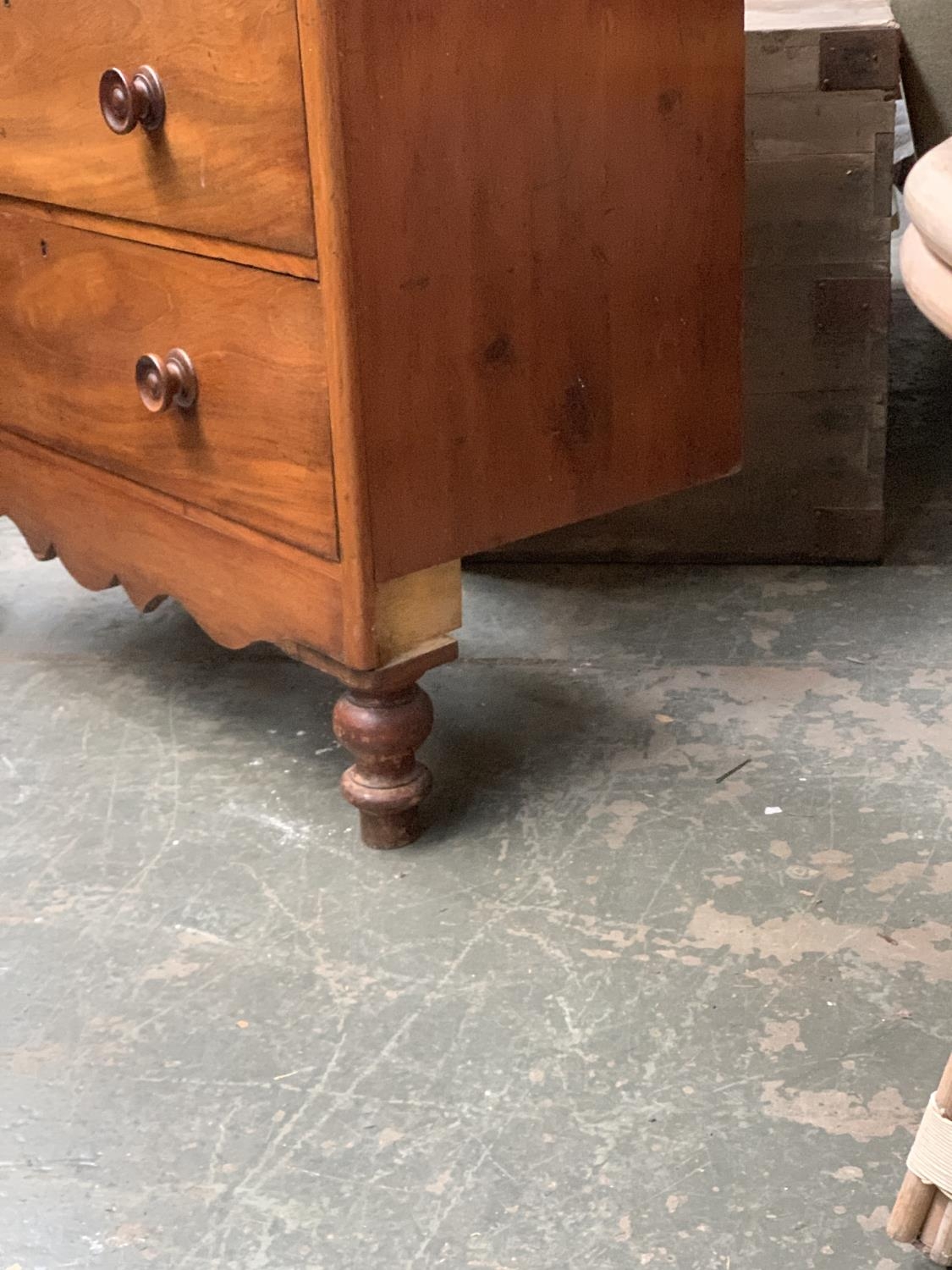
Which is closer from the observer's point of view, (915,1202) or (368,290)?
(915,1202)

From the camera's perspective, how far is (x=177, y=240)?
1.17m

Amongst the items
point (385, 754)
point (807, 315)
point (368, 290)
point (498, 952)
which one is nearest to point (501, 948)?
point (498, 952)

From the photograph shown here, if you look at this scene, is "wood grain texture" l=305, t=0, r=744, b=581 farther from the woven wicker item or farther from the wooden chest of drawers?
the woven wicker item

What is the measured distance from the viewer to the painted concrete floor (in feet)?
2.95

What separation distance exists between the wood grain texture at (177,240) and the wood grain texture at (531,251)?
6cm

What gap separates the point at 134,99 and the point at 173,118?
0.11 feet

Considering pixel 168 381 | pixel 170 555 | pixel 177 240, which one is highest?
pixel 177 240

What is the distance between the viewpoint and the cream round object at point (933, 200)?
0.57 meters

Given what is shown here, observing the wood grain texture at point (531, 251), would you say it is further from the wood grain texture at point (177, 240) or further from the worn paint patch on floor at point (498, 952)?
the worn paint patch on floor at point (498, 952)

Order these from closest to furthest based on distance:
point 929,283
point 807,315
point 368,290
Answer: point 929,283
point 368,290
point 807,315

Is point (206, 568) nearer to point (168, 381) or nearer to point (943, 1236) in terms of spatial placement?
point (168, 381)

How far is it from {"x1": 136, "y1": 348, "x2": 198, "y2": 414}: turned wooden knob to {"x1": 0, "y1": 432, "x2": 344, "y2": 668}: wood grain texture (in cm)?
11

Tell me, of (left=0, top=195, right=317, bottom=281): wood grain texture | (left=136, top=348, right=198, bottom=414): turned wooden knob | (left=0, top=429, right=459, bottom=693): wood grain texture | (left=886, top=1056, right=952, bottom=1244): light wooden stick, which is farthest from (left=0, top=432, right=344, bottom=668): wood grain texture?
(left=886, top=1056, right=952, bottom=1244): light wooden stick

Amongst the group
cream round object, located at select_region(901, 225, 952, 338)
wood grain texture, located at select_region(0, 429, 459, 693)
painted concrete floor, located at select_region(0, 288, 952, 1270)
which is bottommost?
painted concrete floor, located at select_region(0, 288, 952, 1270)
